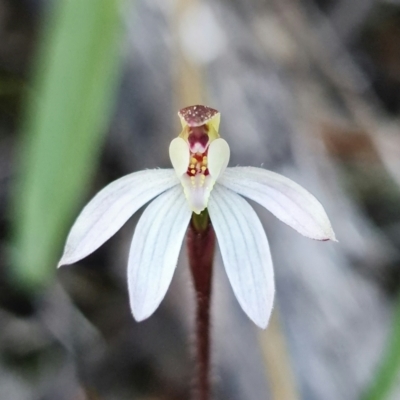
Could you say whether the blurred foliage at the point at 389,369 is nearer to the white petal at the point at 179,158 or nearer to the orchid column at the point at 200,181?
the orchid column at the point at 200,181

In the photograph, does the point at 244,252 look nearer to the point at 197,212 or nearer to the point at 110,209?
the point at 197,212

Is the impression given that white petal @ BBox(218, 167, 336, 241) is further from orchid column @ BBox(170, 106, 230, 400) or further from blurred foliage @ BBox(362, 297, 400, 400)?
blurred foliage @ BBox(362, 297, 400, 400)

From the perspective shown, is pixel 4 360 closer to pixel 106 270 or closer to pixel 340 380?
pixel 106 270

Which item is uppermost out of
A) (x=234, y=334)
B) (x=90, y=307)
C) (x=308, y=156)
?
(x=308, y=156)

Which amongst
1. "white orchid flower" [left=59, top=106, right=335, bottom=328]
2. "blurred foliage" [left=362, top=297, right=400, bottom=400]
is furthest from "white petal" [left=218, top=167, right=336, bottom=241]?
"blurred foliage" [left=362, top=297, right=400, bottom=400]

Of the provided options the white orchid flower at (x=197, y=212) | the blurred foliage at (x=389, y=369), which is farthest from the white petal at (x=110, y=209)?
the blurred foliage at (x=389, y=369)

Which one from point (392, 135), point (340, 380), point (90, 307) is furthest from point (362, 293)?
point (90, 307)

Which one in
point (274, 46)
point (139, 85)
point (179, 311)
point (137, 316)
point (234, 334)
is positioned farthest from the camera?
point (274, 46)
